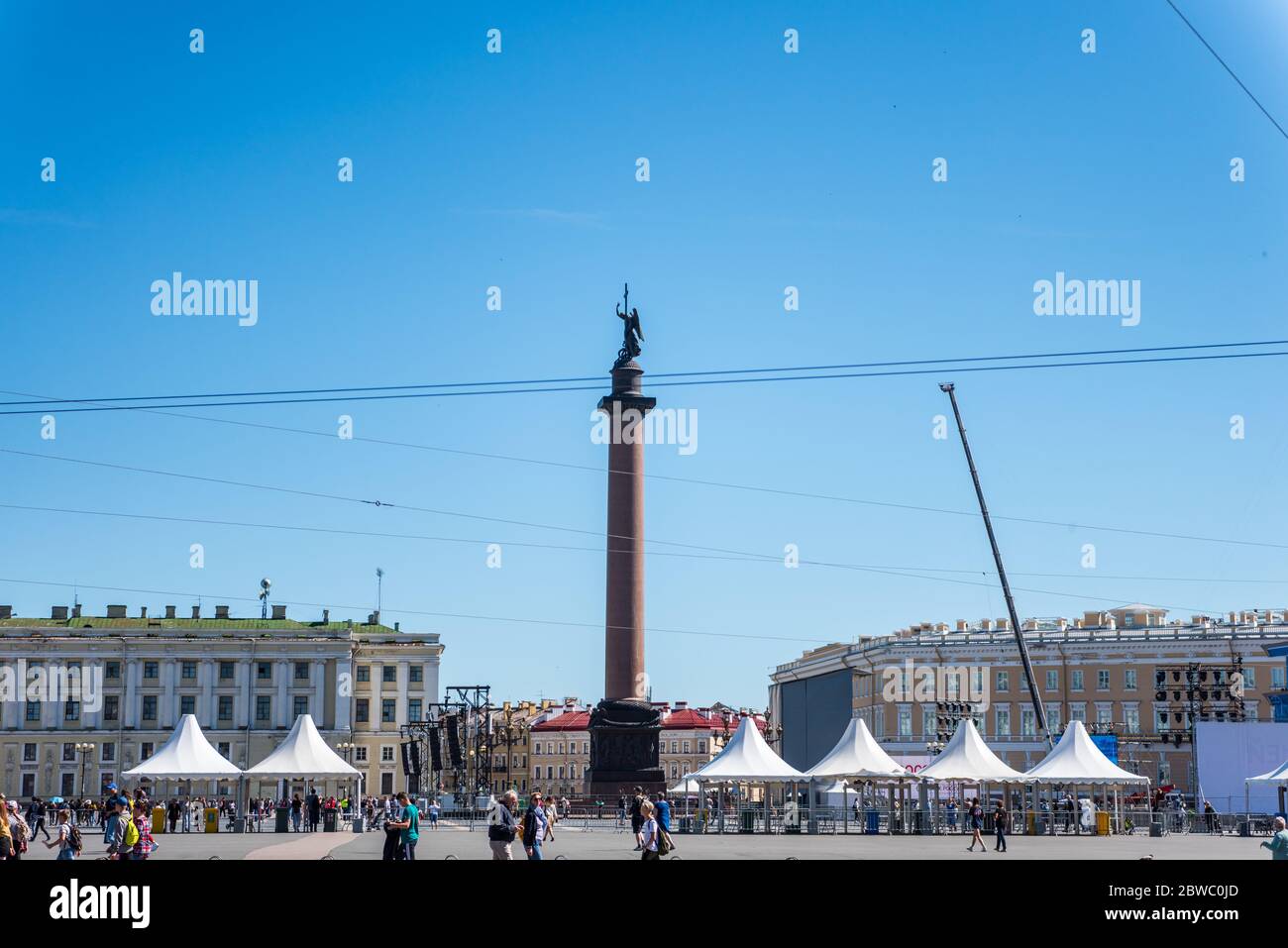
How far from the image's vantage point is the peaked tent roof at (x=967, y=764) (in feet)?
177

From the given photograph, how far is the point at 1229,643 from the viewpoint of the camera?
106125 millimetres

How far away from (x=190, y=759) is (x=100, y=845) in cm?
981

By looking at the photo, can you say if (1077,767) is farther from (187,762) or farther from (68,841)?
(68,841)

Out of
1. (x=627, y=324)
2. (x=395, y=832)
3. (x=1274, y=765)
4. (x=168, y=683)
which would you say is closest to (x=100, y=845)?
(x=395, y=832)

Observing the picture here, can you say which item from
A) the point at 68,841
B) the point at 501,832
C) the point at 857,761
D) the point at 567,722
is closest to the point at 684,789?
the point at 857,761

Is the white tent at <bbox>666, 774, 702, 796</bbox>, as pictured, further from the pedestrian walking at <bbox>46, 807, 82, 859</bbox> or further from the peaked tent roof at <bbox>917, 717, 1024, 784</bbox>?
the pedestrian walking at <bbox>46, 807, 82, 859</bbox>

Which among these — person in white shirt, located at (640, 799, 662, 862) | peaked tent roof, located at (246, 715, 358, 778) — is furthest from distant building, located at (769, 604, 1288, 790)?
person in white shirt, located at (640, 799, 662, 862)

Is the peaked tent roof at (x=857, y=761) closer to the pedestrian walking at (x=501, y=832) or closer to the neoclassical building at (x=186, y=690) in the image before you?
the pedestrian walking at (x=501, y=832)

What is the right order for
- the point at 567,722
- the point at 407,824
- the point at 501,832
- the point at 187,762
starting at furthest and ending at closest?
the point at 567,722, the point at 187,762, the point at 407,824, the point at 501,832

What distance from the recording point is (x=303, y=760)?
56.5 meters

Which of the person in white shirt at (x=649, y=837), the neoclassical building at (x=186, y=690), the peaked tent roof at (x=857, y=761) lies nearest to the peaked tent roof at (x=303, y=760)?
the peaked tent roof at (x=857, y=761)

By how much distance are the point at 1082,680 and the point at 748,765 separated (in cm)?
5971

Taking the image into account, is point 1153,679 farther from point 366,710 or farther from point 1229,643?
point 366,710
